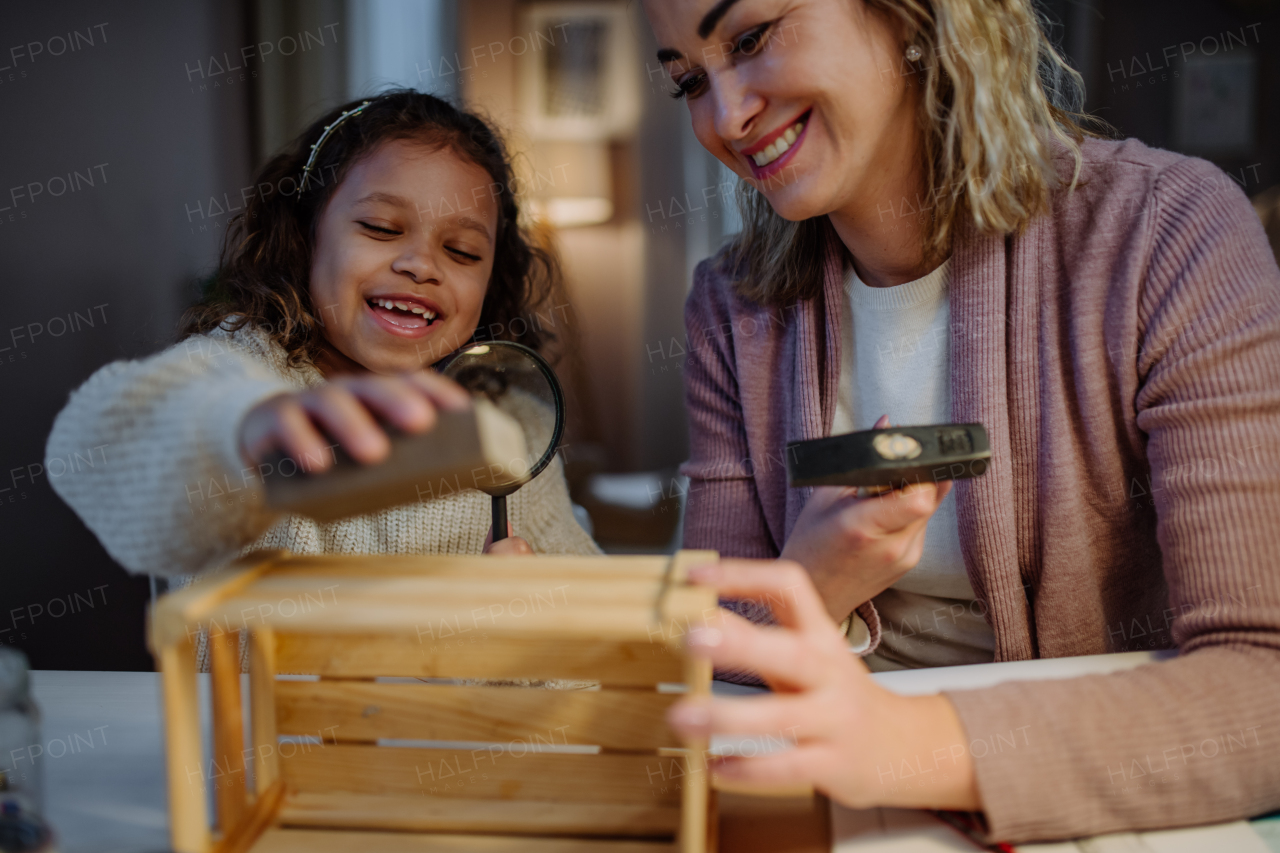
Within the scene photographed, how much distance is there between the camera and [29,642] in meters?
1.93

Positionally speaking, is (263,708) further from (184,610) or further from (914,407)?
(914,407)

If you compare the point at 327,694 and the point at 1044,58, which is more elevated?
the point at 1044,58

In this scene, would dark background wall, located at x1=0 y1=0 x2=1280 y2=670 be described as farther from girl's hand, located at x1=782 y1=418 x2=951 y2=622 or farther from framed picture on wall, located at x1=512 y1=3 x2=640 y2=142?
framed picture on wall, located at x1=512 y1=3 x2=640 y2=142

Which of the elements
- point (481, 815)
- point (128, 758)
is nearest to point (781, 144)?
point (481, 815)

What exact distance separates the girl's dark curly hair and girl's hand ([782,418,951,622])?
73 centimetres

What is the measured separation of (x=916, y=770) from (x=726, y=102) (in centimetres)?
79

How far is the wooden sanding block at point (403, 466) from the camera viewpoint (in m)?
0.57

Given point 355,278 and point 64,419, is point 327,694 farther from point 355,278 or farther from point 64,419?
point 355,278

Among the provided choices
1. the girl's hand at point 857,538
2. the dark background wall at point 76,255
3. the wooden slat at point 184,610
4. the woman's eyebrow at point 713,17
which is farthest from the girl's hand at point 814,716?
the dark background wall at point 76,255

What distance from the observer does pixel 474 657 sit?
0.74 meters

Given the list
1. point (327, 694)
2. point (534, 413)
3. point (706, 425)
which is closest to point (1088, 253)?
point (706, 425)

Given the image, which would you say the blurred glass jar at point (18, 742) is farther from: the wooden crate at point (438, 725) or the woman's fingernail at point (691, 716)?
the woman's fingernail at point (691, 716)

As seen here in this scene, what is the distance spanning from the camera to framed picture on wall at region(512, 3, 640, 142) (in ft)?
16.8

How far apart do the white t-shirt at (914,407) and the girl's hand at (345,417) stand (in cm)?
80
